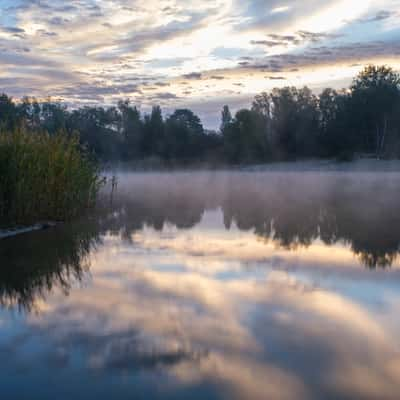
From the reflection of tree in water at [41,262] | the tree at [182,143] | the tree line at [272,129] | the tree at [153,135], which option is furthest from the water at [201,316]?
the tree at [153,135]

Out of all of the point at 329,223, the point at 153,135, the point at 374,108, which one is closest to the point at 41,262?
the point at 329,223

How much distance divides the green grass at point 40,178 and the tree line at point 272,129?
29.5 meters

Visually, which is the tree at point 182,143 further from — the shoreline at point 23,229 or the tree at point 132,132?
the shoreline at point 23,229

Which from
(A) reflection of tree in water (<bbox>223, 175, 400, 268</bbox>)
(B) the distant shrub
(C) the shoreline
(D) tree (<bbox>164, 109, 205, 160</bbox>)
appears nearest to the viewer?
(A) reflection of tree in water (<bbox>223, 175, 400, 268</bbox>)

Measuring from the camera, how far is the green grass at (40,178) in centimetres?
933

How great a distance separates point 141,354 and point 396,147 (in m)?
43.0

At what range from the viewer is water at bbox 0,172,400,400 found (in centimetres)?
332

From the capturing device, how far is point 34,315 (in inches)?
184

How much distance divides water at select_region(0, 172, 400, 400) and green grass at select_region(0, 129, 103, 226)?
75cm

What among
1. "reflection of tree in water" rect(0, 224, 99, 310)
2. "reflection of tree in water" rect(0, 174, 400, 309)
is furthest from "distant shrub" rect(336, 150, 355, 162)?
"reflection of tree in water" rect(0, 224, 99, 310)

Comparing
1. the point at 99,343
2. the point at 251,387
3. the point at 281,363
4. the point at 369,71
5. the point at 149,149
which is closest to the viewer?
the point at 251,387

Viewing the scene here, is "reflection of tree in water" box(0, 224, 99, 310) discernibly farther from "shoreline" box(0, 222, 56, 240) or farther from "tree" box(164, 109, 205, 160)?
"tree" box(164, 109, 205, 160)

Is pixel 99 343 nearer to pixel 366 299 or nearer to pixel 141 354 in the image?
pixel 141 354

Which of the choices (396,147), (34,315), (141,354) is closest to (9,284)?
(34,315)
